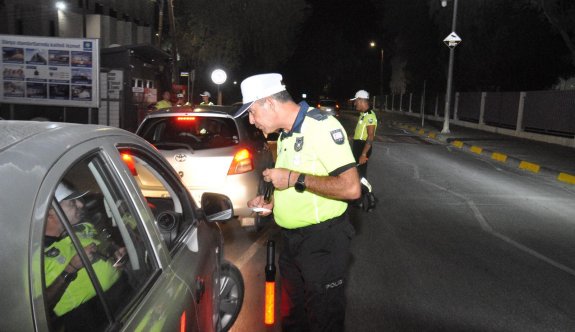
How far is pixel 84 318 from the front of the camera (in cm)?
171

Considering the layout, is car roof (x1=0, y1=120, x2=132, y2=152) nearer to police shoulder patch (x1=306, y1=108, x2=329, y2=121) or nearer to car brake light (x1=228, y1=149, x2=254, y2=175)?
police shoulder patch (x1=306, y1=108, x2=329, y2=121)

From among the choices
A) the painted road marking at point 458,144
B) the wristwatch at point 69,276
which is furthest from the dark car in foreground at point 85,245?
the painted road marking at point 458,144

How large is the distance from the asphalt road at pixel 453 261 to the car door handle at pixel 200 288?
1594mm

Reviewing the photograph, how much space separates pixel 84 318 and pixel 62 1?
81.3 feet

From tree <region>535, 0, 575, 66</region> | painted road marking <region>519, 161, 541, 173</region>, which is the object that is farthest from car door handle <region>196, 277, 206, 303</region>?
tree <region>535, 0, 575, 66</region>

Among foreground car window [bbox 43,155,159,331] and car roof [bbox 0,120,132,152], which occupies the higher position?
car roof [bbox 0,120,132,152]

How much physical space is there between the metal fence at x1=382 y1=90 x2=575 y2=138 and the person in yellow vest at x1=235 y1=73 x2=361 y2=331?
1957cm

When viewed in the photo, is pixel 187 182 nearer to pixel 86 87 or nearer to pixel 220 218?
pixel 220 218

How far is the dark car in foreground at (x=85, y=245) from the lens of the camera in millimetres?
1393

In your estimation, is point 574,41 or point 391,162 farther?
point 574,41

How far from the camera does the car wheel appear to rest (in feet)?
12.4

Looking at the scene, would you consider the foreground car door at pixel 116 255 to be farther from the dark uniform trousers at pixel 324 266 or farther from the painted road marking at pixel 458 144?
the painted road marking at pixel 458 144

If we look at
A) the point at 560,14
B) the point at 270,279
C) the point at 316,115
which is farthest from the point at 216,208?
the point at 560,14

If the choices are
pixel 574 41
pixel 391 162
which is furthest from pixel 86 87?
pixel 574 41
